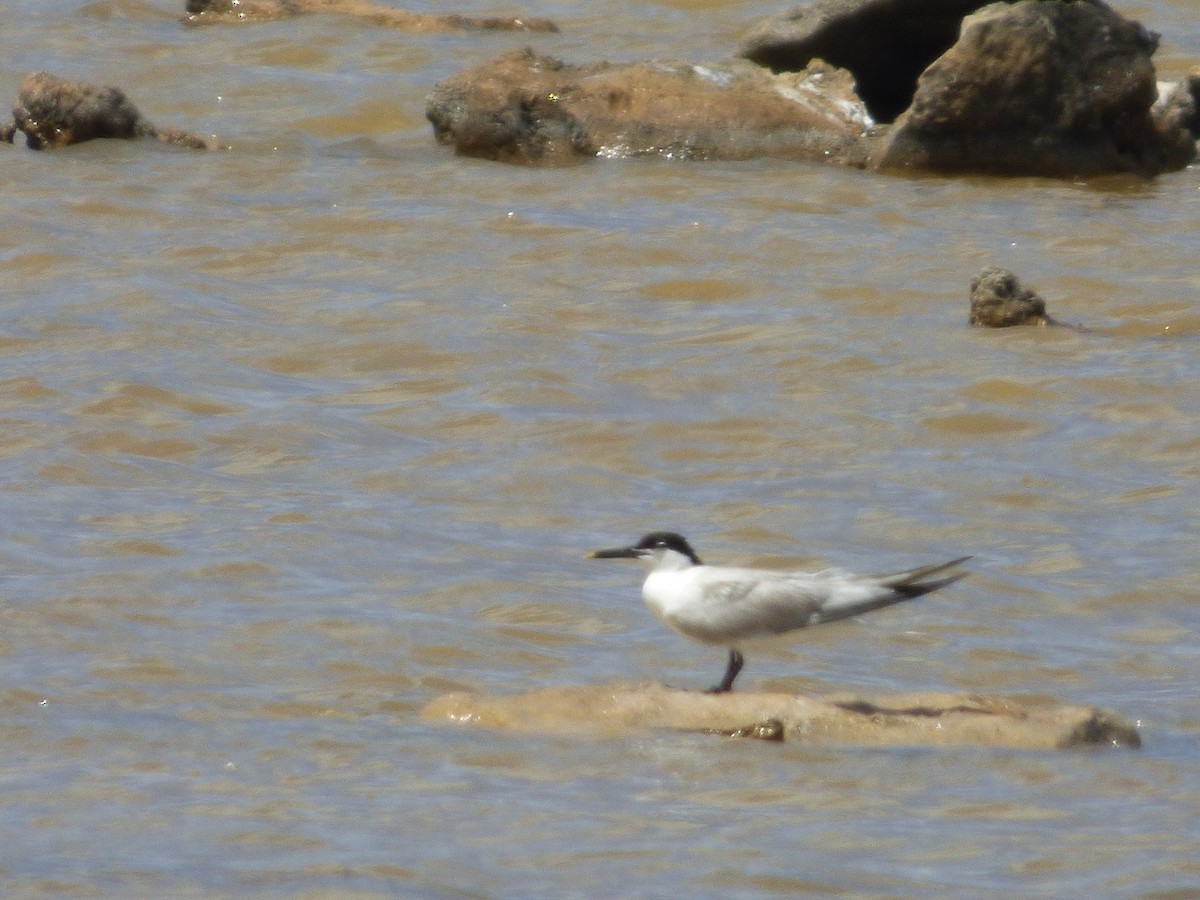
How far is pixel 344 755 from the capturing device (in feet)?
22.4

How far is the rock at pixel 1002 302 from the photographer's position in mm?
12336

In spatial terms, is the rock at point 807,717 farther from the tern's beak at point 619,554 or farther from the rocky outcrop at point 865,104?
the rocky outcrop at point 865,104

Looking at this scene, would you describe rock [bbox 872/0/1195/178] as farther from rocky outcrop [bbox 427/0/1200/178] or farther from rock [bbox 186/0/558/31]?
rock [bbox 186/0/558/31]

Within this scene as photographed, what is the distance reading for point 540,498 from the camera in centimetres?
1029

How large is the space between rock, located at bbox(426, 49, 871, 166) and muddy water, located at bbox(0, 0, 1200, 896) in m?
0.30

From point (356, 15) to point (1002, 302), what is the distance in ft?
34.4

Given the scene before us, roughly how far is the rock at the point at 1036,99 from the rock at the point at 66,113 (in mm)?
5721

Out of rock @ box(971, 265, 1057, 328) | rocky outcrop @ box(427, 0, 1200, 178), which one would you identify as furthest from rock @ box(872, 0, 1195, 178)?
rock @ box(971, 265, 1057, 328)

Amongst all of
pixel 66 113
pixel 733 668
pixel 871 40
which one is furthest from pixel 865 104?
pixel 733 668

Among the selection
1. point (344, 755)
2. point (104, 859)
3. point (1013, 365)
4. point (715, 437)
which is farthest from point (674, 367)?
point (104, 859)

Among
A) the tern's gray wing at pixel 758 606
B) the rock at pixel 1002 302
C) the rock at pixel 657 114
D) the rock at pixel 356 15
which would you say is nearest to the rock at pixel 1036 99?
the rock at pixel 657 114

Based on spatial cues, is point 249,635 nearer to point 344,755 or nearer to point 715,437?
point 344,755

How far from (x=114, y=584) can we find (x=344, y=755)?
2371 mm

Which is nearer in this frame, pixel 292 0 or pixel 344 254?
pixel 344 254
